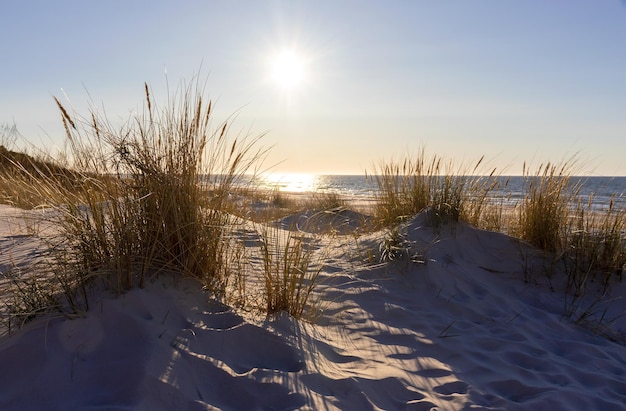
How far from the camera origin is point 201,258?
2758mm

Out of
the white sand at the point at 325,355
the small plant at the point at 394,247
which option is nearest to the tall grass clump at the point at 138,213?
the white sand at the point at 325,355

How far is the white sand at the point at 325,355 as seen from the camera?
1.91m

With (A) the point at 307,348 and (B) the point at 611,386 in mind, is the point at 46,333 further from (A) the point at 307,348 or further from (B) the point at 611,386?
(B) the point at 611,386

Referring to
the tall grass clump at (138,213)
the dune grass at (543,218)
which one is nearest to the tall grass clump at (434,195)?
the dune grass at (543,218)

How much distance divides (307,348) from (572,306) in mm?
2445

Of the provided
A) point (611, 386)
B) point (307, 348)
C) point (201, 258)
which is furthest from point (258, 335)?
point (611, 386)

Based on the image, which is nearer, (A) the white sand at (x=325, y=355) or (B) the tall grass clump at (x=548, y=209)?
(A) the white sand at (x=325, y=355)

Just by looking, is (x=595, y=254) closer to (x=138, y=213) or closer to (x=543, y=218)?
(x=543, y=218)

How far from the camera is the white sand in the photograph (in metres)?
1.91

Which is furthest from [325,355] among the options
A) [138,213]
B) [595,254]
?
[595,254]

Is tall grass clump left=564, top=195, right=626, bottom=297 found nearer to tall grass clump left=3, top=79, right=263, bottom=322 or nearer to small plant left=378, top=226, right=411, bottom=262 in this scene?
small plant left=378, top=226, right=411, bottom=262

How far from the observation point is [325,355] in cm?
251

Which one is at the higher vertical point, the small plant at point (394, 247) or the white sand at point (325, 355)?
the small plant at point (394, 247)

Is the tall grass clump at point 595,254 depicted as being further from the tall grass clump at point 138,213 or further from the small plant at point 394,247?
the tall grass clump at point 138,213
